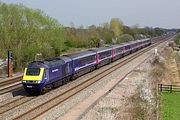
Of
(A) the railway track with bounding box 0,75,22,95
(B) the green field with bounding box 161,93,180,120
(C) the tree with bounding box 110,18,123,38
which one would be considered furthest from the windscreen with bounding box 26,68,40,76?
(C) the tree with bounding box 110,18,123,38

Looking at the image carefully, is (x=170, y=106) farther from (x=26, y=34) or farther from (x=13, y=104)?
(x=26, y=34)

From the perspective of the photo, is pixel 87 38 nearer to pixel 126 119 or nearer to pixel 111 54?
pixel 111 54

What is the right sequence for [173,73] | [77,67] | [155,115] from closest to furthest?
[155,115]
[77,67]
[173,73]

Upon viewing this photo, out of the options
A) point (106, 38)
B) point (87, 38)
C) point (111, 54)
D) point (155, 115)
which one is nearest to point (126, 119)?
point (155, 115)

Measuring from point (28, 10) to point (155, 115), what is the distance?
38.9 m

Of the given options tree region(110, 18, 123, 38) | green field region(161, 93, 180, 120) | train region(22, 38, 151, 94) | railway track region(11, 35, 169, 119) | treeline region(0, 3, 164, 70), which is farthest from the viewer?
tree region(110, 18, 123, 38)

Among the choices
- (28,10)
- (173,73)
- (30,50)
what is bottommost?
(173,73)

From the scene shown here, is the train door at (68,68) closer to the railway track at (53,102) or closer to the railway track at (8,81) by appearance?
the railway track at (53,102)

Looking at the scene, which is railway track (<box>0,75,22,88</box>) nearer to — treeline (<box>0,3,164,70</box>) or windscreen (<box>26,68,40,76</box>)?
windscreen (<box>26,68,40,76</box>)

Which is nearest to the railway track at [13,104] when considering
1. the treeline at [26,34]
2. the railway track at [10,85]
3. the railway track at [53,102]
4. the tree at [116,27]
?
the railway track at [53,102]

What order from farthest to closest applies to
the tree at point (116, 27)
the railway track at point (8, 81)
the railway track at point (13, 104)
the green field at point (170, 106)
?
the tree at point (116, 27)
the railway track at point (8, 81)
the green field at point (170, 106)
the railway track at point (13, 104)

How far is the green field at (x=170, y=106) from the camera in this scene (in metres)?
26.7

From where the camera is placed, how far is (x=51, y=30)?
203 ft

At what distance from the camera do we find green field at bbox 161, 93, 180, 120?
26.7 metres
